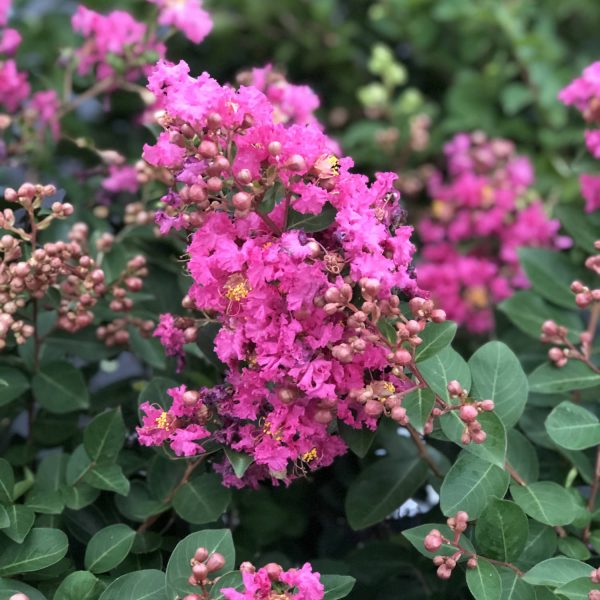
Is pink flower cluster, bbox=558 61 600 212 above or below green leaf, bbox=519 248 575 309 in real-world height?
above

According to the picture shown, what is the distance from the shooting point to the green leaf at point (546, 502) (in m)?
1.00

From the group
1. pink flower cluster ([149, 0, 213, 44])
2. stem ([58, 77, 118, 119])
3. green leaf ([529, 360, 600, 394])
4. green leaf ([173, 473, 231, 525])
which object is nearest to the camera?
green leaf ([173, 473, 231, 525])

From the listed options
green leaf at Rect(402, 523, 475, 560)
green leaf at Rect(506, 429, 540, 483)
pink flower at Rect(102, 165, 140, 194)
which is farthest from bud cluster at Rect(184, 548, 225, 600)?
pink flower at Rect(102, 165, 140, 194)

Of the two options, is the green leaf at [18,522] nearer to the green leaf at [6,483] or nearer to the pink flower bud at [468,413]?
the green leaf at [6,483]

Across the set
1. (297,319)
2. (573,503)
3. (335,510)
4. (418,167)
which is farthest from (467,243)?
(297,319)

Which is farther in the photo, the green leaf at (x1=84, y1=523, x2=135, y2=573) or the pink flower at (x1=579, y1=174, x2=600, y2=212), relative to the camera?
the pink flower at (x1=579, y1=174, x2=600, y2=212)

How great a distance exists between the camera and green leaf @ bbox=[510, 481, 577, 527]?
100cm

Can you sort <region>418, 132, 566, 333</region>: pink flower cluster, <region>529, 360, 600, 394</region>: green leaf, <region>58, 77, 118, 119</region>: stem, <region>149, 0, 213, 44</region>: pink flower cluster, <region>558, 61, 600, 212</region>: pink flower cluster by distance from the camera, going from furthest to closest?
<region>418, 132, 566, 333</region>: pink flower cluster, <region>58, 77, 118, 119</region>: stem, <region>149, 0, 213, 44</region>: pink flower cluster, <region>558, 61, 600, 212</region>: pink flower cluster, <region>529, 360, 600, 394</region>: green leaf

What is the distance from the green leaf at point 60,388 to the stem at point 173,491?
19 centimetres

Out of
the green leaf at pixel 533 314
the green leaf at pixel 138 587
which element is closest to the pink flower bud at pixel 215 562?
the green leaf at pixel 138 587

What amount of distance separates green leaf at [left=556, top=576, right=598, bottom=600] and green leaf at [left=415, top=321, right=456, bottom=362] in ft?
0.92

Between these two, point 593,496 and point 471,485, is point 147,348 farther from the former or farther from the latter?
point 593,496

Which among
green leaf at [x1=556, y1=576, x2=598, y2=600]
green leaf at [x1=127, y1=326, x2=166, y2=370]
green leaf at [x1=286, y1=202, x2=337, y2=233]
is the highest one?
green leaf at [x1=286, y1=202, x2=337, y2=233]

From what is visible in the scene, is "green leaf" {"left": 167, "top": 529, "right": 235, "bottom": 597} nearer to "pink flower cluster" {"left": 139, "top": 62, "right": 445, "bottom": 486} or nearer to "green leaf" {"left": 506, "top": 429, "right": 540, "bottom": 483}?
"pink flower cluster" {"left": 139, "top": 62, "right": 445, "bottom": 486}
